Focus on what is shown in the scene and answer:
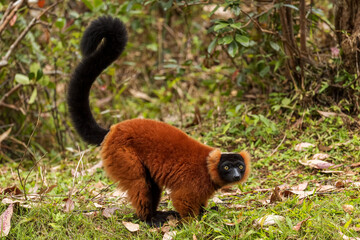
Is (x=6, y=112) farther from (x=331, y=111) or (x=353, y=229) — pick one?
(x=353, y=229)

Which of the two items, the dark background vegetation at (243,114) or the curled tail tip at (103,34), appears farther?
the curled tail tip at (103,34)

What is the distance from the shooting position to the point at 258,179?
4750 mm

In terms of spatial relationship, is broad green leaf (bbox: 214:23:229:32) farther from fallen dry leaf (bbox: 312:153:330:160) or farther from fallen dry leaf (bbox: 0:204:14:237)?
fallen dry leaf (bbox: 0:204:14:237)

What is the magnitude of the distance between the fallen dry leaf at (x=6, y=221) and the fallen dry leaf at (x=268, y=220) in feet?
6.59

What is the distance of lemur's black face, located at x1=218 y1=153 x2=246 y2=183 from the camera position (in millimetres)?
3612

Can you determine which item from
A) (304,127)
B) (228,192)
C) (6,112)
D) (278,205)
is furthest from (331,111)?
(6,112)

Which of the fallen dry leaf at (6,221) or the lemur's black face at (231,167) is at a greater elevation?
the lemur's black face at (231,167)

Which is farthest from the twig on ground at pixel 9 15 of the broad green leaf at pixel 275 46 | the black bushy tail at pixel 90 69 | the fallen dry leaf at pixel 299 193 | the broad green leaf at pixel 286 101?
the fallen dry leaf at pixel 299 193

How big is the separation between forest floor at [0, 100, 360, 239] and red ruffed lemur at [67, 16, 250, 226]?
0.73 ft

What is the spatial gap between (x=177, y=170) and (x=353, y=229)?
4.87 feet

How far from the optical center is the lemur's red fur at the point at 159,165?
365 centimetres

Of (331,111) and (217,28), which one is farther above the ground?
(217,28)

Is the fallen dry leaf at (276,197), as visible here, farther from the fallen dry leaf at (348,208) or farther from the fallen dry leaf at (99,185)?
the fallen dry leaf at (99,185)

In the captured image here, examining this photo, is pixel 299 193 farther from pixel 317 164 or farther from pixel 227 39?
pixel 227 39
